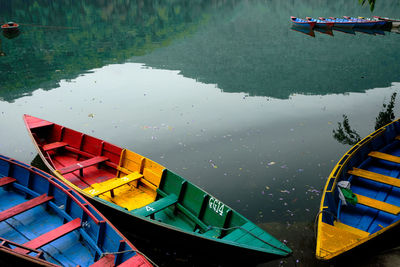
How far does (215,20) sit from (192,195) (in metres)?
57.3

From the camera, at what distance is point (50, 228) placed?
8.09 metres

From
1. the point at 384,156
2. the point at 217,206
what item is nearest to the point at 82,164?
the point at 217,206

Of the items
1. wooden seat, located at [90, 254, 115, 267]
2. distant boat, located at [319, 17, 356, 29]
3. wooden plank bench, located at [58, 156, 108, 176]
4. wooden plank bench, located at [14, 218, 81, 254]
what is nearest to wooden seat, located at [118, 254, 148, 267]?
wooden seat, located at [90, 254, 115, 267]

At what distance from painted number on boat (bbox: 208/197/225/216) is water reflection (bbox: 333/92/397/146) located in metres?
8.93

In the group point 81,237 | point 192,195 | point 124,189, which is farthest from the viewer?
point 124,189

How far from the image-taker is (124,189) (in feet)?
34.7

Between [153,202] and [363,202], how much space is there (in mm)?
6113

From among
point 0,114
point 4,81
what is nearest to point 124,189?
point 0,114

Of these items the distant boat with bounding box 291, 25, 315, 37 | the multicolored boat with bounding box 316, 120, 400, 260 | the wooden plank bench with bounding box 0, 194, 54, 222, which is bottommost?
the wooden plank bench with bounding box 0, 194, 54, 222

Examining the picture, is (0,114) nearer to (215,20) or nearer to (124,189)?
(124,189)

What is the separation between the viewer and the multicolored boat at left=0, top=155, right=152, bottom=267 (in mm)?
6219

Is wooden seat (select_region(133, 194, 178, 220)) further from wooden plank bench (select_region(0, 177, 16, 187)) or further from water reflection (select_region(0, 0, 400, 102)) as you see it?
water reflection (select_region(0, 0, 400, 102))

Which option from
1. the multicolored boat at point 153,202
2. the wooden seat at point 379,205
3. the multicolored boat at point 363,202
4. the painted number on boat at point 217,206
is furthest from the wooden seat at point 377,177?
the painted number on boat at point 217,206

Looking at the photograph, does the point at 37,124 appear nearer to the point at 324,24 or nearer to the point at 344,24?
the point at 324,24
